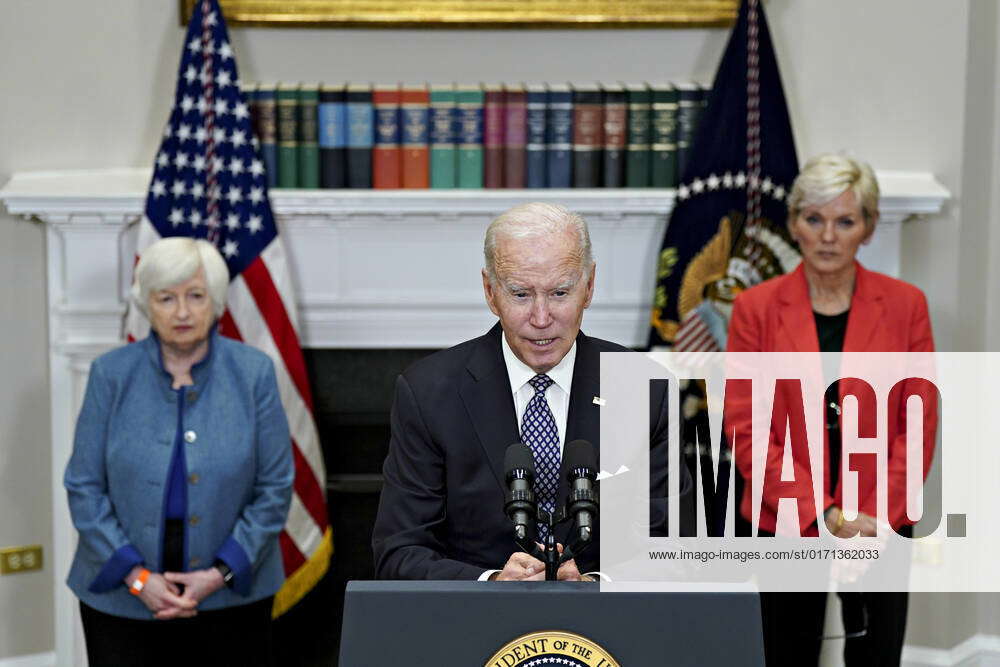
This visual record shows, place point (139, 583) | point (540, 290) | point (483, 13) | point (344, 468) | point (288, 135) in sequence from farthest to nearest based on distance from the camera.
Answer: point (344, 468) → point (483, 13) → point (288, 135) → point (139, 583) → point (540, 290)

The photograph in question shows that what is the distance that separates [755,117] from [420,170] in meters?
1.08

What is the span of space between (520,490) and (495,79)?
273cm

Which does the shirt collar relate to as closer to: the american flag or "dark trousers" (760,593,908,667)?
"dark trousers" (760,593,908,667)

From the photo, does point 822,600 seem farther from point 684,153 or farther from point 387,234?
point 387,234

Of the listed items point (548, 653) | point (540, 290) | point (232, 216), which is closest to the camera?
point (548, 653)

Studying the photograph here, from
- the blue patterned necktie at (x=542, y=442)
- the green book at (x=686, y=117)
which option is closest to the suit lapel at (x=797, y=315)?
the green book at (x=686, y=117)

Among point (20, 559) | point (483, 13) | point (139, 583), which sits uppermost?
point (483, 13)

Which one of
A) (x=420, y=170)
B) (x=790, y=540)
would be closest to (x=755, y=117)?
(x=420, y=170)

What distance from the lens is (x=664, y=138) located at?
13.4 feet

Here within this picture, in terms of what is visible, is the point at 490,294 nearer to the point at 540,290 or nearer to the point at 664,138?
the point at 540,290

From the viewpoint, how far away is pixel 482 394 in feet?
7.05

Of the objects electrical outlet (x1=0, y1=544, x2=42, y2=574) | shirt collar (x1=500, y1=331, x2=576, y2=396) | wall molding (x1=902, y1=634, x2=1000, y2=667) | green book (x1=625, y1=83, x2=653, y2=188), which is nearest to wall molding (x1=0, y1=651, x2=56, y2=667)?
electrical outlet (x1=0, y1=544, x2=42, y2=574)

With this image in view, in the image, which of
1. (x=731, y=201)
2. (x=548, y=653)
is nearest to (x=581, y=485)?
(x=548, y=653)

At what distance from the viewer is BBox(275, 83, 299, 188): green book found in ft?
13.2
